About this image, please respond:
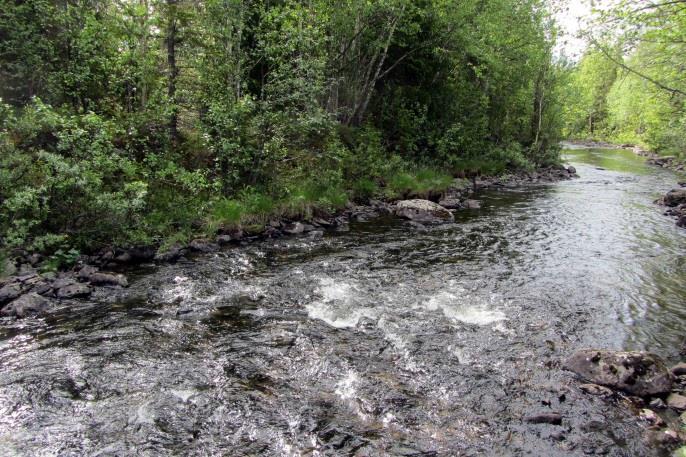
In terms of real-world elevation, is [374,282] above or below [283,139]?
below


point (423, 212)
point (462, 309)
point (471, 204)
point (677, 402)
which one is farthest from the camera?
point (471, 204)

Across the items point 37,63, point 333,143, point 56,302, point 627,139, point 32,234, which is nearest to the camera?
point 56,302

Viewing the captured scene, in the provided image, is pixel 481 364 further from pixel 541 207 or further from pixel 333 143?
pixel 541 207

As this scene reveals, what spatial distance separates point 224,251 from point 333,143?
802 cm

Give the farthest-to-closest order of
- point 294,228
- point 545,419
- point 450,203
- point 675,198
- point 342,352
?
point 675,198 → point 450,203 → point 294,228 → point 342,352 → point 545,419

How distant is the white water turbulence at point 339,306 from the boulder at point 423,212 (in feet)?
27.6

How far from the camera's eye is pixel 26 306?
345 inches

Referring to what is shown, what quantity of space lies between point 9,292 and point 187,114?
9.80 m

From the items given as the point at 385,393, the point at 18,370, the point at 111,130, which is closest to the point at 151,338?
the point at 18,370

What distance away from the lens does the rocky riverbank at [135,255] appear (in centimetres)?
934

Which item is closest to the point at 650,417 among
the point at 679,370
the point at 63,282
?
the point at 679,370

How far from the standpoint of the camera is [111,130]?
12789mm

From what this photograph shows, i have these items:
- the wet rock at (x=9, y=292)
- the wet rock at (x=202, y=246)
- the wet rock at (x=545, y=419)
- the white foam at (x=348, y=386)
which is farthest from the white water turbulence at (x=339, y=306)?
the wet rock at (x=9, y=292)

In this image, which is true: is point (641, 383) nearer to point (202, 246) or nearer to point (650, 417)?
point (650, 417)
